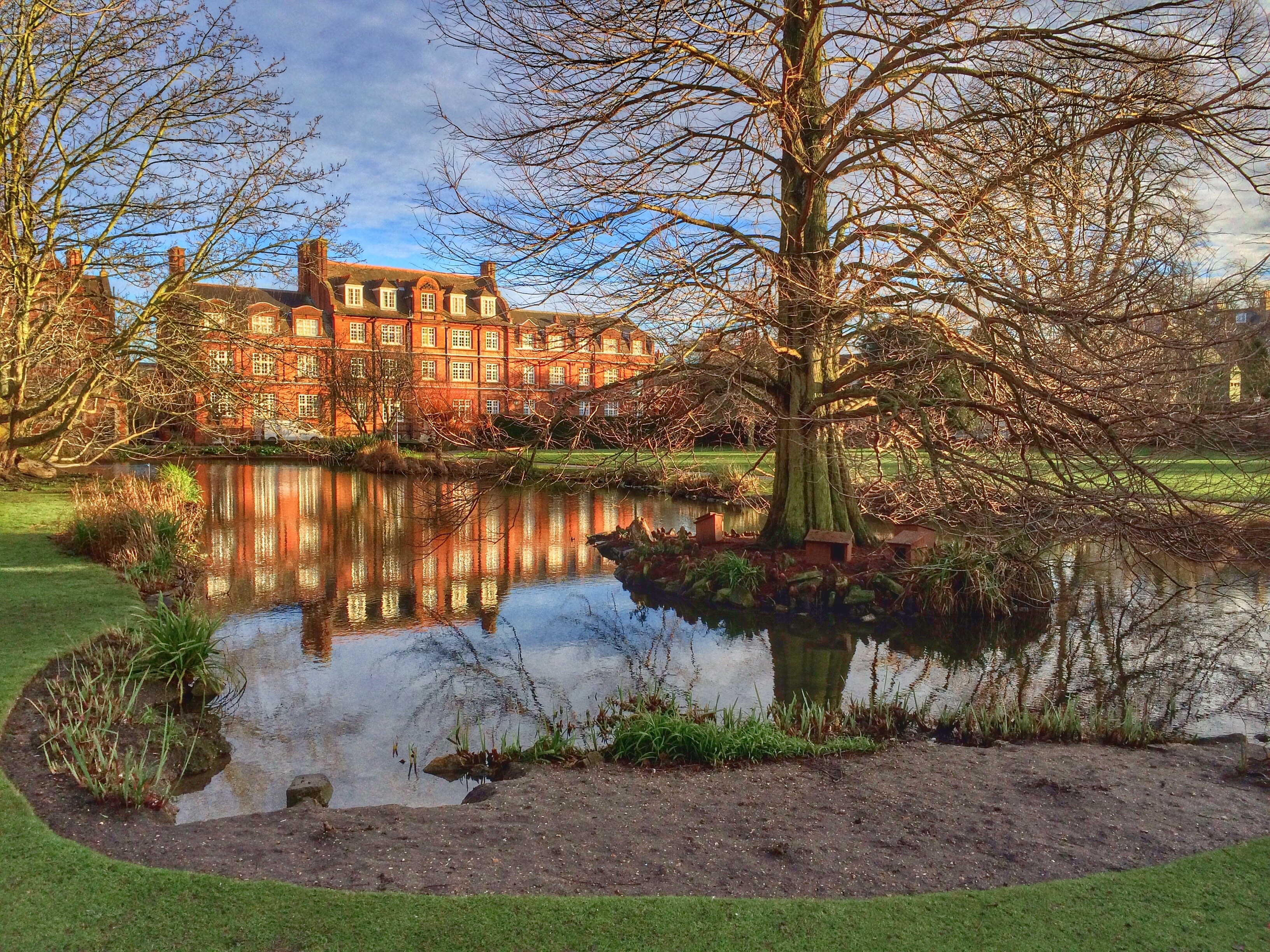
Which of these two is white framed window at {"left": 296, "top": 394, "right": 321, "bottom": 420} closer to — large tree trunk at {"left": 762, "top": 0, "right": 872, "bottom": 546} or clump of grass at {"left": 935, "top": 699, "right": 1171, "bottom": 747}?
large tree trunk at {"left": 762, "top": 0, "right": 872, "bottom": 546}

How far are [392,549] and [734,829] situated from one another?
37.9 ft

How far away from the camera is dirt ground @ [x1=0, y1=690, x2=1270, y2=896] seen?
3.86 meters

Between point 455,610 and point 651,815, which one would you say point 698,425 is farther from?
point 651,815

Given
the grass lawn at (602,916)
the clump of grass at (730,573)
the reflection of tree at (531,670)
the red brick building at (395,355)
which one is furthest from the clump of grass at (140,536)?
the grass lawn at (602,916)

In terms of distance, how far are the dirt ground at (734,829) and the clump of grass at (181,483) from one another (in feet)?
40.6

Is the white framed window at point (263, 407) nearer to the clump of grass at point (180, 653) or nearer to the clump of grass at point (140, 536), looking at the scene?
the clump of grass at point (140, 536)

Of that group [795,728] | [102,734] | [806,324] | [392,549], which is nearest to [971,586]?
[806,324]

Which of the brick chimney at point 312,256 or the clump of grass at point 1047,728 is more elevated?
the brick chimney at point 312,256

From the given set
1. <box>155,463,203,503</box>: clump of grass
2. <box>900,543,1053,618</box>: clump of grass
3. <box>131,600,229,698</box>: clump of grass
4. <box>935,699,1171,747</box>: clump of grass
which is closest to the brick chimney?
<box>131,600,229,698</box>: clump of grass

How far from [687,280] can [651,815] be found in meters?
5.47

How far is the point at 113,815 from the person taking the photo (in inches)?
177

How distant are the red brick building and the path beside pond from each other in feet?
13.8

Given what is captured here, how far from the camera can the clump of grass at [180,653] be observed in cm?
703

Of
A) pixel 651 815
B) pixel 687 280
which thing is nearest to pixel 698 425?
pixel 687 280
